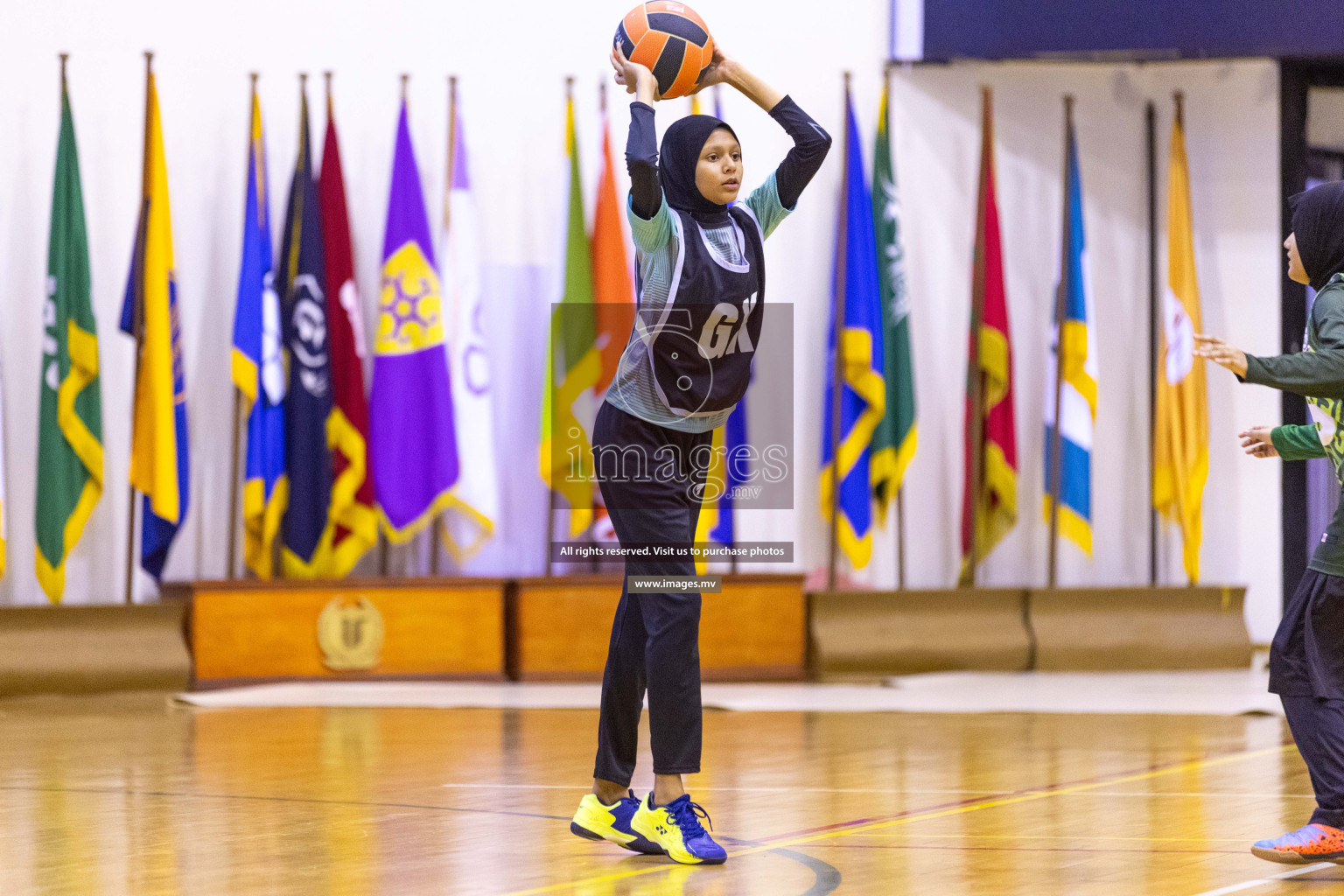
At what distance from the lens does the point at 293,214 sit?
6082 millimetres

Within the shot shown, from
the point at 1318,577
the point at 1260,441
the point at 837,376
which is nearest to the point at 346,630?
the point at 837,376

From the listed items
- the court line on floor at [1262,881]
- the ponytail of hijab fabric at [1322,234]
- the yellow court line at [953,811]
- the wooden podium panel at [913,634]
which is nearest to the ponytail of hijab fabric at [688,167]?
the ponytail of hijab fabric at [1322,234]

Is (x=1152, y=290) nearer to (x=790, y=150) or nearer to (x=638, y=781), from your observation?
Result: (x=638, y=781)

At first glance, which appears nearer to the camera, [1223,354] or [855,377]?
[1223,354]

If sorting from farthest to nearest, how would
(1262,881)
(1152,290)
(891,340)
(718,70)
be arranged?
(1152,290)
(891,340)
(718,70)
(1262,881)

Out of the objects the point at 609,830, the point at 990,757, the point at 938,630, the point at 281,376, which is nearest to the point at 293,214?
the point at 281,376

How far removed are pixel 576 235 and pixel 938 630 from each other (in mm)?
2211

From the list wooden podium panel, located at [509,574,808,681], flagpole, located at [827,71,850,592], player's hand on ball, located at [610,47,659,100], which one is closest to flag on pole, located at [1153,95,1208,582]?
flagpole, located at [827,71,850,592]

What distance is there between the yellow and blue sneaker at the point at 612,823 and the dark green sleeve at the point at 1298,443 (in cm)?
131

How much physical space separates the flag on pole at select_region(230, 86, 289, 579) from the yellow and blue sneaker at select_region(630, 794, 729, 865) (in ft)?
11.9

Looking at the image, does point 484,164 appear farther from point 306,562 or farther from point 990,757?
point 990,757

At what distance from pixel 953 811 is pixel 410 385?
3550 millimetres

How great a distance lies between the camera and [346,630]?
591cm

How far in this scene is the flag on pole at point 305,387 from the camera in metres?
5.97
